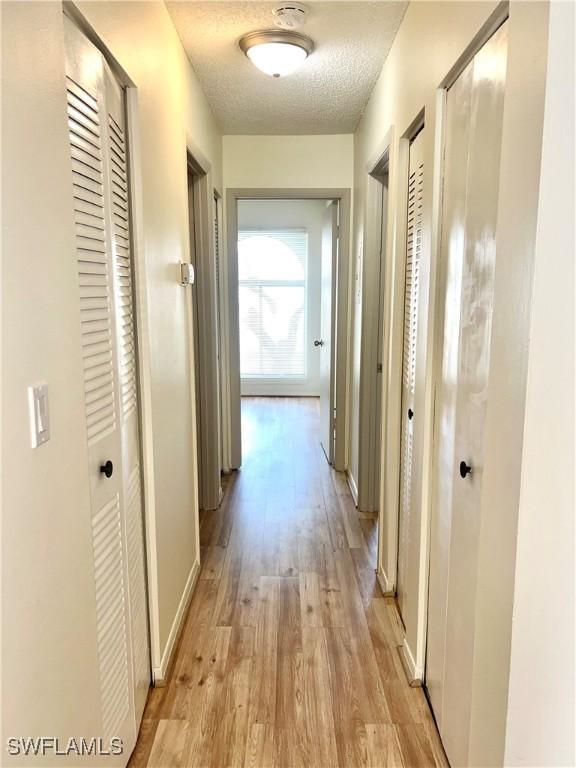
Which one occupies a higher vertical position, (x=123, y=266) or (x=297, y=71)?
(x=297, y=71)

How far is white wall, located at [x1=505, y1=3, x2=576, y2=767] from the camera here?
850 mm

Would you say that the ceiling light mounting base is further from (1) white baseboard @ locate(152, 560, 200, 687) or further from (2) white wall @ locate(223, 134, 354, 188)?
(1) white baseboard @ locate(152, 560, 200, 687)

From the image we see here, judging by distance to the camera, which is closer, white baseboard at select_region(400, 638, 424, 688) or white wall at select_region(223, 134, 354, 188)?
white baseboard at select_region(400, 638, 424, 688)

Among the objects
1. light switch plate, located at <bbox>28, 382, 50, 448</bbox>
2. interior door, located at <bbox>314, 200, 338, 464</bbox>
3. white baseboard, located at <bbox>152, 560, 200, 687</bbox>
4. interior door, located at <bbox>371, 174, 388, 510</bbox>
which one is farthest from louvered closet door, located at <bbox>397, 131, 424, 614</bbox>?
interior door, located at <bbox>314, 200, 338, 464</bbox>

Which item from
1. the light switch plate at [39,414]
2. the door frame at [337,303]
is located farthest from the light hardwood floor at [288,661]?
the light switch plate at [39,414]

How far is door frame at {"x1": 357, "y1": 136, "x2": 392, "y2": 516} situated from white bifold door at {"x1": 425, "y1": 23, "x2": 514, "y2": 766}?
1312 mm

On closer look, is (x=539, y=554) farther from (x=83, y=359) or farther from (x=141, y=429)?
(x=141, y=429)

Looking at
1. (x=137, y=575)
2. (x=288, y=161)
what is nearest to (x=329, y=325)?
(x=288, y=161)

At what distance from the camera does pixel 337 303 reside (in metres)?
4.08

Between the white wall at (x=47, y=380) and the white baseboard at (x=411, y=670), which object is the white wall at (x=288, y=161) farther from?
the white baseboard at (x=411, y=670)

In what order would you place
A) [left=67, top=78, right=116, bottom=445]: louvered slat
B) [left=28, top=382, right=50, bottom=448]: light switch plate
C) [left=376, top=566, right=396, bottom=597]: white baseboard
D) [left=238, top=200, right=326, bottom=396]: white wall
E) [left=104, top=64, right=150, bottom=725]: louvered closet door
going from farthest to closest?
[left=238, top=200, right=326, bottom=396]: white wall
[left=376, top=566, right=396, bottom=597]: white baseboard
[left=104, top=64, right=150, bottom=725]: louvered closet door
[left=67, top=78, right=116, bottom=445]: louvered slat
[left=28, top=382, right=50, bottom=448]: light switch plate

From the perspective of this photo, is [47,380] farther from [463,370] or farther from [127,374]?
[463,370]

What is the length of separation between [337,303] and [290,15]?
2189 millimetres

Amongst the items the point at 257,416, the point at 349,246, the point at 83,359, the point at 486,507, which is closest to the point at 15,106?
the point at 83,359
